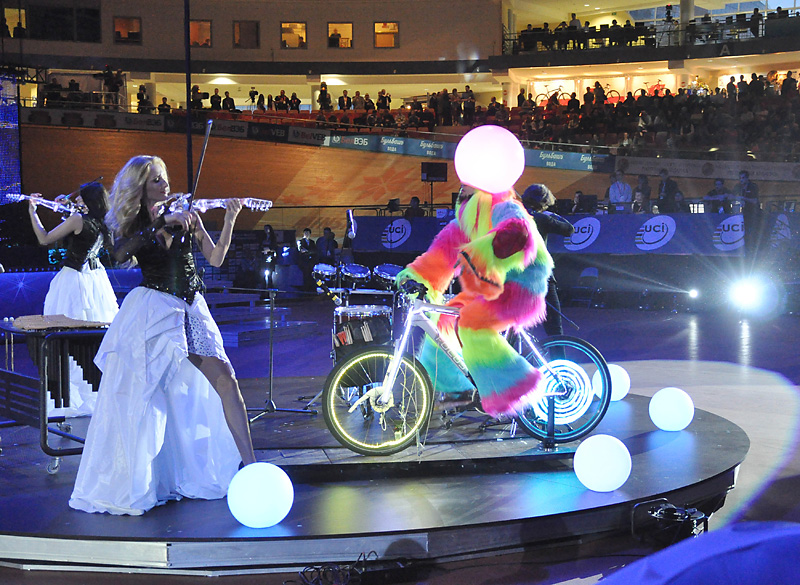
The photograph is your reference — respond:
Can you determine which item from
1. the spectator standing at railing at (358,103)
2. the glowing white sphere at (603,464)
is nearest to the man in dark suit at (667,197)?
the glowing white sphere at (603,464)

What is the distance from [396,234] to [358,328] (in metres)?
10.2

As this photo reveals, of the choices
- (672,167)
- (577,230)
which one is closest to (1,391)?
(577,230)

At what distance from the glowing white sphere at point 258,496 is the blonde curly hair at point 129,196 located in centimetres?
143

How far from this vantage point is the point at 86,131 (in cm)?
2361

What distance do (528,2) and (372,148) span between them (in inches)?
442

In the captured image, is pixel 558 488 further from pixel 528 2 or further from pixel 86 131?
pixel 528 2

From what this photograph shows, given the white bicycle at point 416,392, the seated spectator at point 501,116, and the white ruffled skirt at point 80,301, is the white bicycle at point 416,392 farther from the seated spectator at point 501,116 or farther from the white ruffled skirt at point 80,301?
the seated spectator at point 501,116

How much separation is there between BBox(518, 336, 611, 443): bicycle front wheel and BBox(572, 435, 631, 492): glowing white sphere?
2.14ft

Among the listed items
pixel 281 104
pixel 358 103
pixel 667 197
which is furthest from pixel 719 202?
pixel 281 104

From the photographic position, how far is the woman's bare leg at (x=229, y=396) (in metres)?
4.14

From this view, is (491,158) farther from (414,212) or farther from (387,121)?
(387,121)

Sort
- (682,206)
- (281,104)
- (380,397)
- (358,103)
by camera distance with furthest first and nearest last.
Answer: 1. (358,103)
2. (281,104)
3. (682,206)
4. (380,397)

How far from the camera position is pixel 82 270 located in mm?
6387

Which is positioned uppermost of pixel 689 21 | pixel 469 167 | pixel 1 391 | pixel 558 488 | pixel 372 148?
pixel 689 21
